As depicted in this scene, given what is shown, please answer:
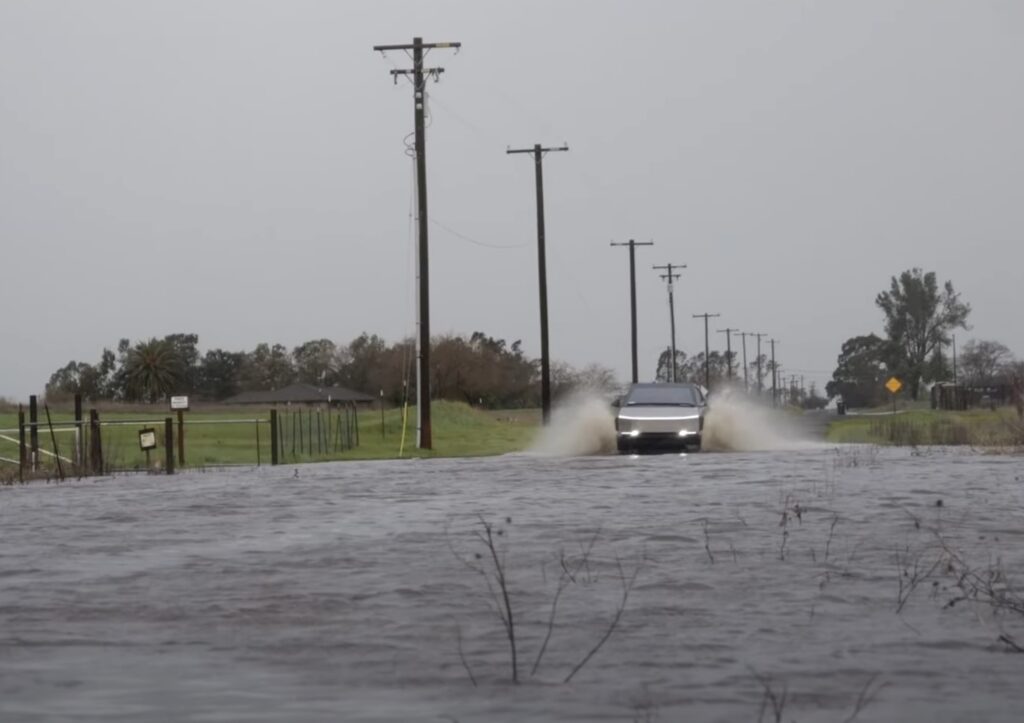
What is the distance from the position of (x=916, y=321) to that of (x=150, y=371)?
75.1 meters

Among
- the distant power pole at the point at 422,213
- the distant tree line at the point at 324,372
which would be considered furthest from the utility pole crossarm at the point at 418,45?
the distant tree line at the point at 324,372

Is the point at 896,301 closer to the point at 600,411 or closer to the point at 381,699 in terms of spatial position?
the point at 600,411

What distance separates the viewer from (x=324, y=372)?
168625 mm

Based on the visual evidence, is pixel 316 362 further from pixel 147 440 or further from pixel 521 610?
pixel 521 610

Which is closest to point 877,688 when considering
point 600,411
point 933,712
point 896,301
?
point 933,712

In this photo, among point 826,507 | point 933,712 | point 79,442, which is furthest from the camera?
point 79,442

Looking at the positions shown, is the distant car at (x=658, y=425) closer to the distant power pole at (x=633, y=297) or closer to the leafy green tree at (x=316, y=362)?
the distant power pole at (x=633, y=297)

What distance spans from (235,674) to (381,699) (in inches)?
41.2

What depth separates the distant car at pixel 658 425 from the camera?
37.9m

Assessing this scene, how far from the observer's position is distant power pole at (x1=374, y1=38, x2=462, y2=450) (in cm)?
4794

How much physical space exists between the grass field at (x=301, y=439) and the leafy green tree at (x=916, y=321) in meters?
94.5

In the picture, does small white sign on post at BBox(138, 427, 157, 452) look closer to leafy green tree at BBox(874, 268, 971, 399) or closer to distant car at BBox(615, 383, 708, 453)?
distant car at BBox(615, 383, 708, 453)

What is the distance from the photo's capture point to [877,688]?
857cm

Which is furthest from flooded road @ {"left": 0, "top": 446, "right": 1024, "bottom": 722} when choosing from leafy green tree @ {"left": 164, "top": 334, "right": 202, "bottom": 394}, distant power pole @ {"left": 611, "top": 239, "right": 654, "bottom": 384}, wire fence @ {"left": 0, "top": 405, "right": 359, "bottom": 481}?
leafy green tree @ {"left": 164, "top": 334, "right": 202, "bottom": 394}
